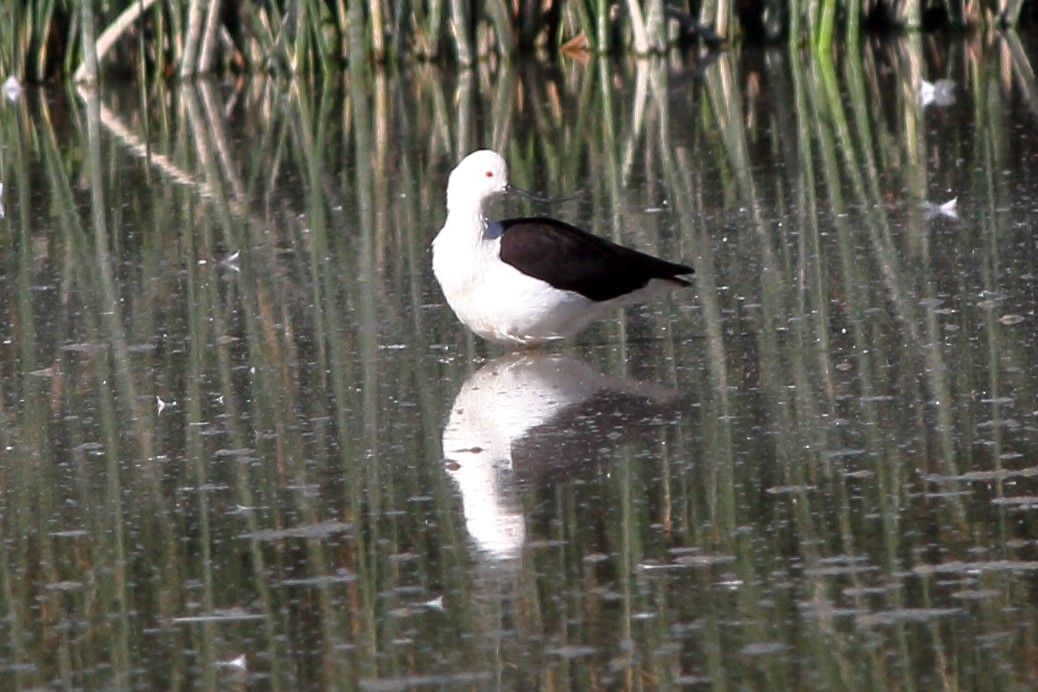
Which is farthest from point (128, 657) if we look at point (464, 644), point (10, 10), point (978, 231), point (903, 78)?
point (10, 10)

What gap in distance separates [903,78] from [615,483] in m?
7.63

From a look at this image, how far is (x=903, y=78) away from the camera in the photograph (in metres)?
11.5

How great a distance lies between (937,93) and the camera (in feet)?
35.0

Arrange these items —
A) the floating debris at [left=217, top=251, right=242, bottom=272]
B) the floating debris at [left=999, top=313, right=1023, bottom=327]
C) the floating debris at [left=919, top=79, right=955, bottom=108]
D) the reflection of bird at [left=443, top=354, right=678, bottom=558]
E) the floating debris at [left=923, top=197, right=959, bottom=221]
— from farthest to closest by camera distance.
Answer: the floating debris at [left=919, top=79, right=955, bottom=108] < the floating debris at [left=923, top=197, right=959, bottom=221] < the floating debris at [left=217, top=251, right=242, bottom=272] < the floating debris at [left=999, top=313, right=1023, bottom=327] < the reflection of bird at [left=443, top=354, right=678, bottom=558]

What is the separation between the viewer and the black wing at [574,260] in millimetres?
5453

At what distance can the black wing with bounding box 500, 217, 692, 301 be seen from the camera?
5.45m

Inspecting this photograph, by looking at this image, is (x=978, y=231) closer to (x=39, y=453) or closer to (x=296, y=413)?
(x=296, y=413)

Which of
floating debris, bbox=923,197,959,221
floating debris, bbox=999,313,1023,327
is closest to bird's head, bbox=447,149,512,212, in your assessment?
floating debris, bbox=999,313,1023,327

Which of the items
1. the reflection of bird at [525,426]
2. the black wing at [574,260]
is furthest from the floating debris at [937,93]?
the reflection of bird at [525,426]

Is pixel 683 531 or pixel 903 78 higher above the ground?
pixel 903 78

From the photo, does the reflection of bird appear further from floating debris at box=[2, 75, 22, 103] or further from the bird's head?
floating debris at box=[2, 75, 22, 103]

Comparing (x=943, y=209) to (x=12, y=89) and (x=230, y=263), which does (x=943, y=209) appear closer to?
(x=230, y=263)

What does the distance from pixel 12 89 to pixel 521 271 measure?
8.58 meters

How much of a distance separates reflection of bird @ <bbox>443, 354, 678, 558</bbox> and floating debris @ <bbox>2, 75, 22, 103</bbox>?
27.4 ft
